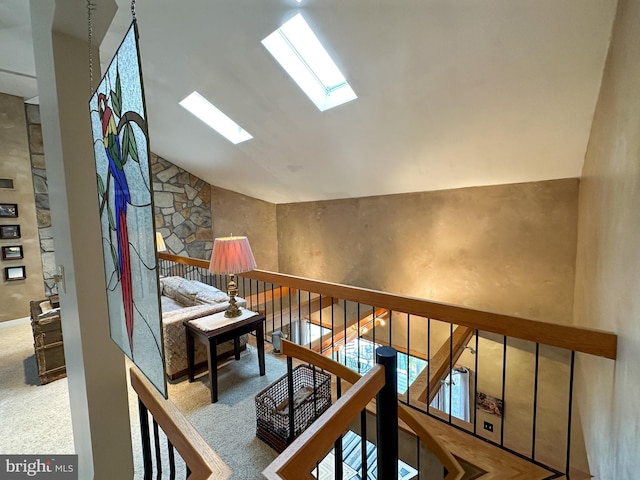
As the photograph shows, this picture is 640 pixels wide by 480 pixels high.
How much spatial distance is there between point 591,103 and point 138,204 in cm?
299

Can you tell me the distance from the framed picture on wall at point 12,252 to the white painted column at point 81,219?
3847 mm

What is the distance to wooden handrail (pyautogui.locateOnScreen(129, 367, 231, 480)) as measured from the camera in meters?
0.76

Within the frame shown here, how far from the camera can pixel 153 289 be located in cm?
77

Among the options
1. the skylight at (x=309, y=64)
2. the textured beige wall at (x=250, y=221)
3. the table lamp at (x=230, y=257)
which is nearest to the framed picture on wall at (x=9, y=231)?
the textured beige wall at (x=250, y=221)

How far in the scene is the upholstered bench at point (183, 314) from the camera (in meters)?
2.44

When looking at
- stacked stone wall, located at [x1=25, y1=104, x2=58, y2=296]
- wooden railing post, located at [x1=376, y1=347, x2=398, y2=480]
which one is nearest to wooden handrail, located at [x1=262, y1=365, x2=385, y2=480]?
wooden railing post, located at [x1=376, y1=347, x2=398, y2=480]

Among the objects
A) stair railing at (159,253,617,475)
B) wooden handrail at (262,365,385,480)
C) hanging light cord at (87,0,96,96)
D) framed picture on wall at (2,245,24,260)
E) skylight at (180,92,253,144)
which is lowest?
stair railing at (159,253,617,475)

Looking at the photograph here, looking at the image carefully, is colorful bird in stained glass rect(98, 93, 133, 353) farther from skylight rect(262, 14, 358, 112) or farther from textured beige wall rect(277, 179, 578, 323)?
textured beige wall rect(277, 179, 578, 323)

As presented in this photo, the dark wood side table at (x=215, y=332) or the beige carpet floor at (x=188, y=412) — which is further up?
the dark wood side table at (x=215, y=332)

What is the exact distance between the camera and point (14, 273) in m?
4.03

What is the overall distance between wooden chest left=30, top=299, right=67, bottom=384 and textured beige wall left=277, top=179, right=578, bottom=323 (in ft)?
12.9

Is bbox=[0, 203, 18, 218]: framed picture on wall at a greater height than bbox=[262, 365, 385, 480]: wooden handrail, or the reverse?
bbox=[0, 203, 18, 218]: framed picture on wall

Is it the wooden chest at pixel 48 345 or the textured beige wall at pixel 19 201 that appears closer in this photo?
the wooden chest at pixel 48 345

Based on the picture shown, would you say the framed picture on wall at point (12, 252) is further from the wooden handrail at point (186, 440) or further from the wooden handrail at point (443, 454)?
the wooden handrail at point (443, 454)
